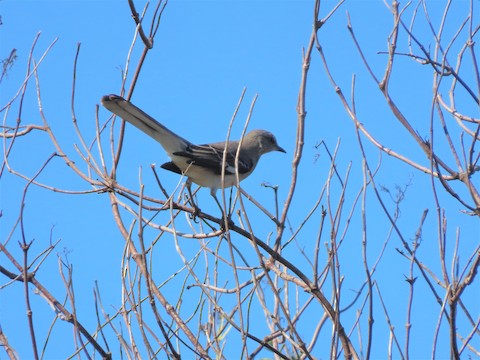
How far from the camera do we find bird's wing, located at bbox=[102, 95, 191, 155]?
404 centimetres

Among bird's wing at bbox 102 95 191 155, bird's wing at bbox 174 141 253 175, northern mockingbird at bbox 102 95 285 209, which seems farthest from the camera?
bird's wing at bbox 174 141 253 175

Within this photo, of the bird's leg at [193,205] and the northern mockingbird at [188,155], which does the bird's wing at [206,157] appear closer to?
the northern mockingbird at [188,155]

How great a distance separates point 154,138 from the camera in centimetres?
496

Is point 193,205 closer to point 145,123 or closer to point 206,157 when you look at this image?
point 145,123

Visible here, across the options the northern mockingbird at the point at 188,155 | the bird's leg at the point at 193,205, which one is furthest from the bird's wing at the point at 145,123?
the bird's leg at the point at 193,205

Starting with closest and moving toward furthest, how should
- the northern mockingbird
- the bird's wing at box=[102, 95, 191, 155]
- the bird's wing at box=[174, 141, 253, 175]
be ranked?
the bird's wing at box=[102, 95, 191, 155]
the northern mockingbird
the bird's wing at box=[174, 141, 253, 175]

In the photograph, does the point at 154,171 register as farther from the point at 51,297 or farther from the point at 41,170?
the point at 51,297

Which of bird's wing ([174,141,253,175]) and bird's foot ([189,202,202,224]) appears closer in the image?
bird's foot ([189,202,202,224])

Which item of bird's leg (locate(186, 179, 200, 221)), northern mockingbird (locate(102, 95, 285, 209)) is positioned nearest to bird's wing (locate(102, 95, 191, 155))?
northern mockingbird (locate(102, 95, 285, 209))

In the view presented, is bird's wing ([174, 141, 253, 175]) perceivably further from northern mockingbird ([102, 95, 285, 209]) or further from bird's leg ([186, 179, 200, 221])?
bird's leg ([186, 179, 200, 221])

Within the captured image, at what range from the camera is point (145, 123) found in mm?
4527

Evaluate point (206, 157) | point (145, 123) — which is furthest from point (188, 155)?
point (145, 123)

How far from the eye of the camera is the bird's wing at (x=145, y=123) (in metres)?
4.04

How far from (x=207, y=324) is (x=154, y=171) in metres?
0.81
